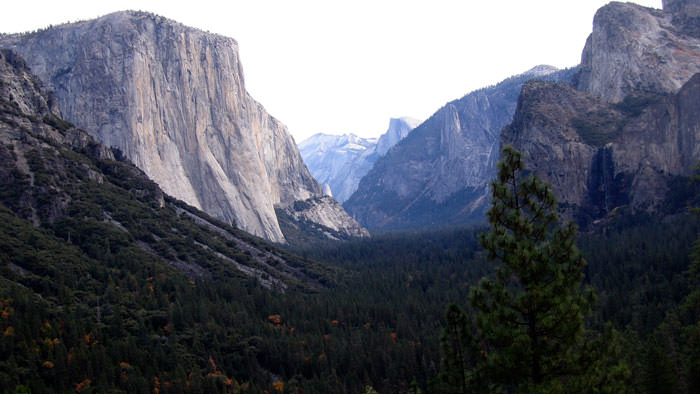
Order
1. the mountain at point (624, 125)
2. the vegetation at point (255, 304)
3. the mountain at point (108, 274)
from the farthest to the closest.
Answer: the mountain at point (624, 125), the mountain at point (108, 274), the vegetation at point (255, 304)

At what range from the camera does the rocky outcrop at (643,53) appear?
18475 cm

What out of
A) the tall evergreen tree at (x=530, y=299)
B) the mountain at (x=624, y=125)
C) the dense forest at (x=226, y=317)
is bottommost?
the dense forest at (x=226, y=317)

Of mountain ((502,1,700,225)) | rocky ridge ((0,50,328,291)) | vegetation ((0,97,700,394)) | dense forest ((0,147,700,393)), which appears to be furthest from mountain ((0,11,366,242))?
mountain ((502,1,700,225))

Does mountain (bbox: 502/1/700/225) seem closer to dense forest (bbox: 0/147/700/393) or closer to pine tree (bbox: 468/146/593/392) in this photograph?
dense forest (bbox: 0/147/700/393)

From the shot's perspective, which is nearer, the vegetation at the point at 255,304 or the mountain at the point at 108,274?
the vegetation at the point at 255,304

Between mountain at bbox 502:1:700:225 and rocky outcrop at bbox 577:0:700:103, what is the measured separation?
323mm

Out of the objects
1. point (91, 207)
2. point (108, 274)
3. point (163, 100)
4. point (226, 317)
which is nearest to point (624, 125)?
point (226, 317)

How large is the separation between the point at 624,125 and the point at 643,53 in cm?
3887

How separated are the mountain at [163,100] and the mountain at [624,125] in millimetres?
96084

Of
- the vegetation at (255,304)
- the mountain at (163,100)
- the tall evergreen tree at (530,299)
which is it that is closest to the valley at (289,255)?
the tall evergreen tree at (530,299)

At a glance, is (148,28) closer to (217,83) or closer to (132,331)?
(217,83)

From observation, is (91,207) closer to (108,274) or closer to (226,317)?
(108,274)

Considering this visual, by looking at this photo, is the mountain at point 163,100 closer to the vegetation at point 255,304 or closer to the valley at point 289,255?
the valley at point 289,255

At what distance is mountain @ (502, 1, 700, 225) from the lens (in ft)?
497
